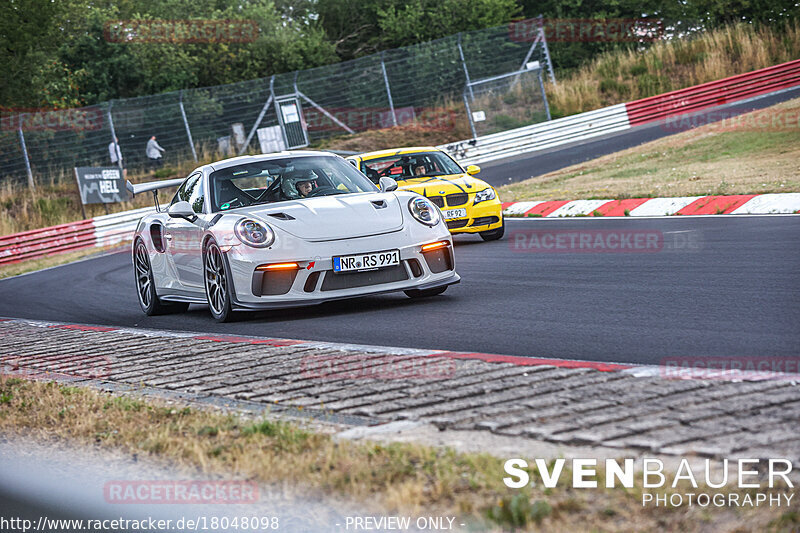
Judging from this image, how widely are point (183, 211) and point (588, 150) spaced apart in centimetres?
1992

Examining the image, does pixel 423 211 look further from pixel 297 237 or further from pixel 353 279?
pixel 297 237

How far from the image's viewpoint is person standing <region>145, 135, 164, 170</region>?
2983 centimetres

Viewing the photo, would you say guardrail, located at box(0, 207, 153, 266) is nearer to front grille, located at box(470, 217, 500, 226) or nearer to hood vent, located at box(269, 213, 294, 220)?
front grille, located at box(470, 217, 500, 226)

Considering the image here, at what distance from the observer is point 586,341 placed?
6.26 meters

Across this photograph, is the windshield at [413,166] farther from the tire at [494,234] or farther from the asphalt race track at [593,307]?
the asphalt race track at [593,307]

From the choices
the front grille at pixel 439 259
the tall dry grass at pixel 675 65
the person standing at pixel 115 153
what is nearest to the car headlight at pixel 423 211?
the front grille at pixel 439 259

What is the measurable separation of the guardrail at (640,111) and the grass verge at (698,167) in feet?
16.9

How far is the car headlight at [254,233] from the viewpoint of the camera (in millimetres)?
8219

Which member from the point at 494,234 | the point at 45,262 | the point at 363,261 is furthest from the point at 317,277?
the point at 45,262

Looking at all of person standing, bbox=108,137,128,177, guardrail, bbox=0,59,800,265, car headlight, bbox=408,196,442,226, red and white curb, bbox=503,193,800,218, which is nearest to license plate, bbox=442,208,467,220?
red and white curb, bbox=503,193,800,218

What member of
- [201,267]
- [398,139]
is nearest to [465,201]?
[201,267]

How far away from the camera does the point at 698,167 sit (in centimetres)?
1917

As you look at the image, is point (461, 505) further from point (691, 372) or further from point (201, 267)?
point (201, 267)

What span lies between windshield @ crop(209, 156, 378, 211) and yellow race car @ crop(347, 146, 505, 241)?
331 centimetres
